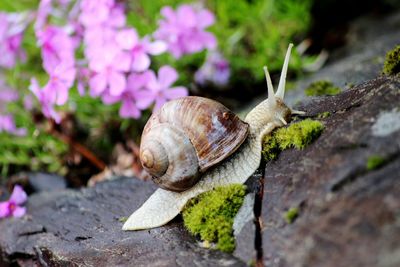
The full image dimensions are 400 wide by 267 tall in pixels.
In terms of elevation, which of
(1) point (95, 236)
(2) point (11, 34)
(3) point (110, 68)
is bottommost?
(1) point (95, 236)

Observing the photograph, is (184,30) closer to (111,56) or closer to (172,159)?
(111,56)

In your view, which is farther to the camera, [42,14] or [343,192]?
[42,14]

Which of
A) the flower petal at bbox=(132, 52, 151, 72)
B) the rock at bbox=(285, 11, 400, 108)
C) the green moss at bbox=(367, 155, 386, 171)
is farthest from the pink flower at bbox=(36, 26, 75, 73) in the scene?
the green moss at bbox=(367, 155, 386, 171)

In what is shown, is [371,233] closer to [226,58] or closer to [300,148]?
[300,148]

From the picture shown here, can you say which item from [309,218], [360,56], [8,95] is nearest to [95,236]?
[309,218]

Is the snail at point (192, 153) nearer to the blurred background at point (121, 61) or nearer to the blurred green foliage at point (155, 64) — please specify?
the blurred background at point (121, 61)
